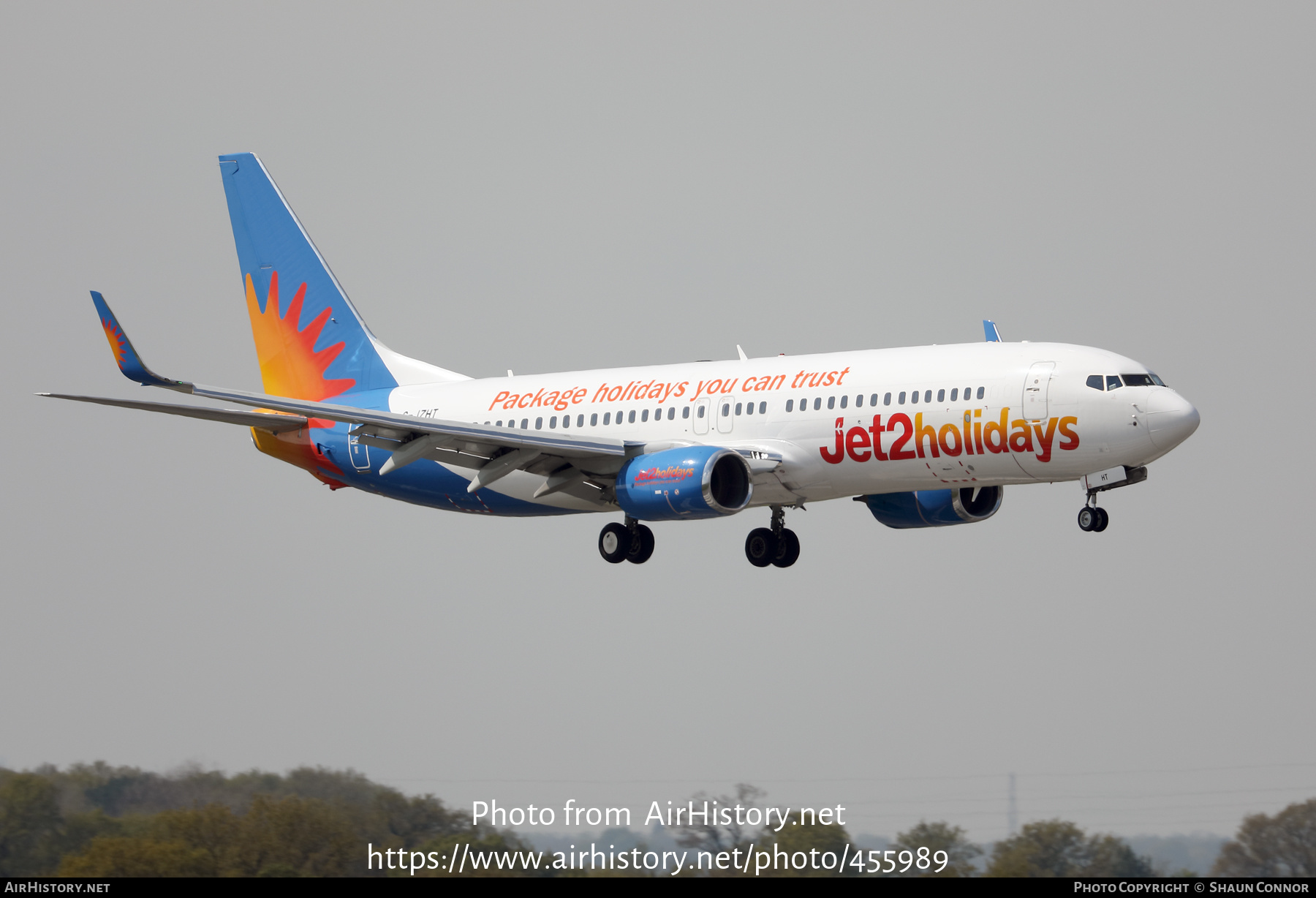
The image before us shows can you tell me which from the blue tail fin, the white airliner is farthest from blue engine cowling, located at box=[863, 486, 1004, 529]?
the blue tail fin

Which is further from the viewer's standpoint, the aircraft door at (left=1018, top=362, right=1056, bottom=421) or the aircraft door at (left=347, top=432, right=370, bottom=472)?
the aircraft door at (left=347, top=432, right=370, bottom=472)

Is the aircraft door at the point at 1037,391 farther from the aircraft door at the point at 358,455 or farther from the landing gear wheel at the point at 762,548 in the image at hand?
the aircraft door at the point at 358,455

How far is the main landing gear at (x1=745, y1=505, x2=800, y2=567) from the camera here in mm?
54094

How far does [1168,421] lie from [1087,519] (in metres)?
3.28

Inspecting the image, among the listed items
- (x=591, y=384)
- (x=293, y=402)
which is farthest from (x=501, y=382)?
(x=293, y=402)

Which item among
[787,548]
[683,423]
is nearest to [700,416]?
[683,423]

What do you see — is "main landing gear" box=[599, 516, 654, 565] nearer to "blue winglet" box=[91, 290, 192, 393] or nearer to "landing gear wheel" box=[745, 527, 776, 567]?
"landing gear wheel" box=[745, 527, 776, 567]

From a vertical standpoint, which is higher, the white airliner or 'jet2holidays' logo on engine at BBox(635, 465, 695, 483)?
the white airliner

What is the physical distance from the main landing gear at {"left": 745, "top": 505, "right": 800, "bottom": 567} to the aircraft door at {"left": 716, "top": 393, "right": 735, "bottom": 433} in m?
4.78

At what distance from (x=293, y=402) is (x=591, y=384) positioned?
29.5 feet
